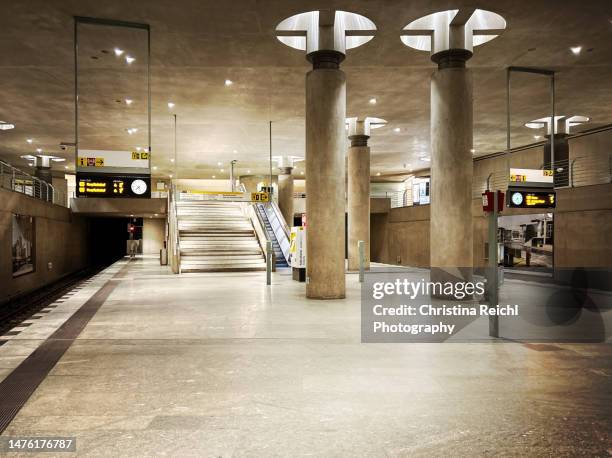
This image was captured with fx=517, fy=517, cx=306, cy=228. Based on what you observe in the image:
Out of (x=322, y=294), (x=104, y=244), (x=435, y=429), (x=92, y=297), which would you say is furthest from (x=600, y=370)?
(x=104, y=244)

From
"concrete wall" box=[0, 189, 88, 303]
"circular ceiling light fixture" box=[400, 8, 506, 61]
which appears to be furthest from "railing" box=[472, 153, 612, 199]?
"concrete wall" box=[0, 189, 88, 303]

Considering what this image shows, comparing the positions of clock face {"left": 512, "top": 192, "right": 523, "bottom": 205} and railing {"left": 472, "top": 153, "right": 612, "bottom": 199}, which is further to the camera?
railing {"left": 472, "top": 153, "right": 612, "bottom": 199}

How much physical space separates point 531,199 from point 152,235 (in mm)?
34501

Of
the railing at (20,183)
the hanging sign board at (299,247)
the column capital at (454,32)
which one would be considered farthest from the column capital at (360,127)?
the railing at (20,183)

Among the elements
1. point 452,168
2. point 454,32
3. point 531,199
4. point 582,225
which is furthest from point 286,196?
point 454,32

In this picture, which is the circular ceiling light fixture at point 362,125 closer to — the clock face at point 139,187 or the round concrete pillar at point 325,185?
the round concrete pillar at point 325,185

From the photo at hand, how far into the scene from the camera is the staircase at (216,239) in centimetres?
2048

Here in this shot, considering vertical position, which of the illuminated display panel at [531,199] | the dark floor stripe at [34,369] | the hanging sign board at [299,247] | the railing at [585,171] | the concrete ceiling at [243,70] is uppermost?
the concrete ceiling at [243,70]

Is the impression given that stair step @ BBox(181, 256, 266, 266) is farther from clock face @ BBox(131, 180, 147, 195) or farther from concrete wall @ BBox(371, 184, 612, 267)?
concrete wall @ BBox(371, 184, 612, 267)

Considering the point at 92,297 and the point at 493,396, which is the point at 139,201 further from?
the point at 493,396

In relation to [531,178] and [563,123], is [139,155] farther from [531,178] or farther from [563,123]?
[563,123]

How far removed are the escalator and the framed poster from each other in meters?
9.02

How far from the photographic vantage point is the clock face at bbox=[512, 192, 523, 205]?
13.8 metres

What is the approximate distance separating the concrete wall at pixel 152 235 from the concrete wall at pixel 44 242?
10.2m
